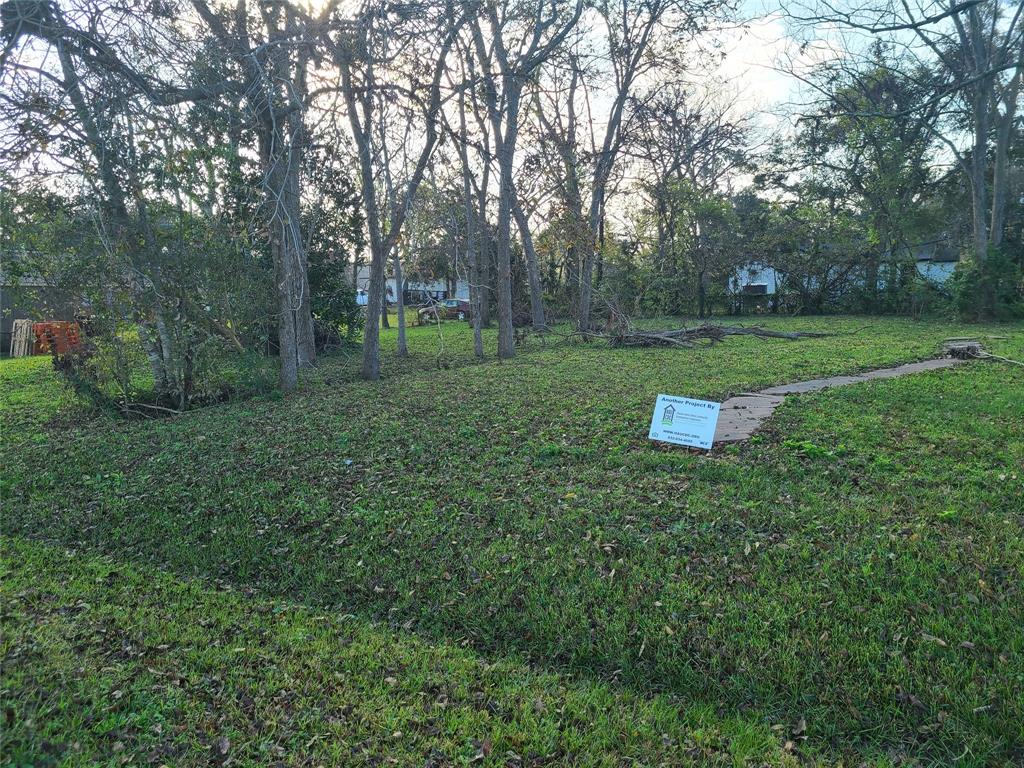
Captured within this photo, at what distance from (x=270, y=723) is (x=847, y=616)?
2711mm

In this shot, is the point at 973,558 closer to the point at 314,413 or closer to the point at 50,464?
the point at 314,413

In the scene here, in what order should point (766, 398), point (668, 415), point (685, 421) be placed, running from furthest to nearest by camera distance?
point (766, 398) < point (668, 415) < point (685, 421)

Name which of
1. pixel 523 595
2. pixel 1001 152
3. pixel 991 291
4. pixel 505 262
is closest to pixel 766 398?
pixel 523 595

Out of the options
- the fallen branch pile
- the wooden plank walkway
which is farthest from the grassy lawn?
the fallen branch pile

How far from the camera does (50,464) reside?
6219 mm

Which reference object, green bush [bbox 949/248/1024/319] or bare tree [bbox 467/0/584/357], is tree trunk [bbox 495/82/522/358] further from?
green bush [bbox 949/248/1024/319]

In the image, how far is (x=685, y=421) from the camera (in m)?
5.72

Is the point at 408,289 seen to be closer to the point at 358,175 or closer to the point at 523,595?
the point at 358,175

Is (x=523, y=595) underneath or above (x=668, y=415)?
underneath

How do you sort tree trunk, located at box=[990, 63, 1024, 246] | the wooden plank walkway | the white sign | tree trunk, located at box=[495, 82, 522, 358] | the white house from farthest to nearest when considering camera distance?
tree trunk, located at box=[990, 63, 1024, 246] → tree trunk, located at box=[495, 82, 522, 358] → the white house → the wooden plank walkway → the white sign

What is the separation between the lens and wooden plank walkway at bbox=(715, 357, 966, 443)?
253 inches

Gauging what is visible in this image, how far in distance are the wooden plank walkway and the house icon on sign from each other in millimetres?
618

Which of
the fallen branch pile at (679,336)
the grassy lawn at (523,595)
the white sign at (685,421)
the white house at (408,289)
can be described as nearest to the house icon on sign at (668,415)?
the white sign at (685,421)

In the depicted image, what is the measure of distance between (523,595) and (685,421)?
278 centimetres
